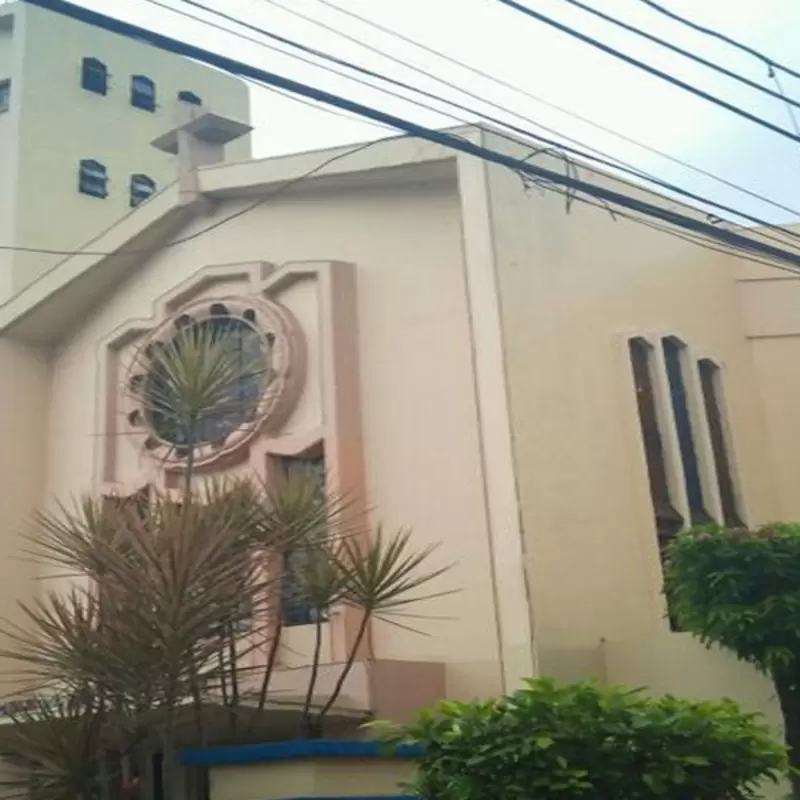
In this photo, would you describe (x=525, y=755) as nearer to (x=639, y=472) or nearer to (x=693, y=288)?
(x=639, y=472)

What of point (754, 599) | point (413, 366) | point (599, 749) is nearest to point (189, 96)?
point (413, 366)

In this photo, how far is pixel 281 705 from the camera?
9.69 metres

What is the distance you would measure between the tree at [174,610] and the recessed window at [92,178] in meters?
11.5

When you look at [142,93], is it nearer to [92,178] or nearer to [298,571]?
[92,178]

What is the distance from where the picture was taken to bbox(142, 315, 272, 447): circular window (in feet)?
29.0

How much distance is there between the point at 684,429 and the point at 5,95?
14.1 meters

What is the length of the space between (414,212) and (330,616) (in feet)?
12.7

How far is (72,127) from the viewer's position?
21016mm

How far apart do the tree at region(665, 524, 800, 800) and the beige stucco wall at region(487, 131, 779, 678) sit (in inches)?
Answer: 49.2

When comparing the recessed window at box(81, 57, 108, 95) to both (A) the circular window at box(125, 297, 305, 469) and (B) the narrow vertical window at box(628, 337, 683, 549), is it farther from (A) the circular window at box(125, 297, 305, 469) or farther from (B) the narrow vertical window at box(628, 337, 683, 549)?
(B) the narrow vertical window at box(628, 337, 683, 549)

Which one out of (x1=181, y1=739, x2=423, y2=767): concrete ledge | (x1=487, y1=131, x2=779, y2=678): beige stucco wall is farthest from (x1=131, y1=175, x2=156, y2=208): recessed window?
(x1=181, y1=739, x2=423, y2=767): concrete ledge

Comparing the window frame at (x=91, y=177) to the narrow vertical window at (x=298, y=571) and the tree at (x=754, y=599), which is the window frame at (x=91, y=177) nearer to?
the narrow vertical window at (x=298, y=571)

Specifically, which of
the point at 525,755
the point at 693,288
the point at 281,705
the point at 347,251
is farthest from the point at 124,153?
the point at 525,755

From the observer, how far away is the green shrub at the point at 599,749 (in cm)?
577
